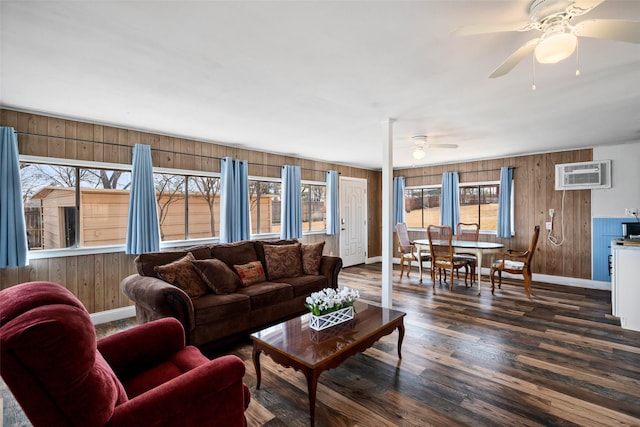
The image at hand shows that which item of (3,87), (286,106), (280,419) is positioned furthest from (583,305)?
(3,87)

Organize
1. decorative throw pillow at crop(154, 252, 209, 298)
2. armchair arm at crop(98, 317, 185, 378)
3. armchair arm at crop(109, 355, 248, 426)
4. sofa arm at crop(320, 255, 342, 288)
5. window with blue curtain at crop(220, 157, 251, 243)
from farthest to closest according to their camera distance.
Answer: window with blue curtain at crop(220, 157, 251, 243) < sofa arm at crop(320, 255, 342, 288) < decorative throw pillow at crop(154, 252, 209, 298) < armchair arm at crop(98, 317, 185, 378) < armchair arm at crop(109, 355, 248, 426)

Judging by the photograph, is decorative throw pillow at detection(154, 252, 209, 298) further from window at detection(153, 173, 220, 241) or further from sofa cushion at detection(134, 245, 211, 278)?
window at detection(153, 173, 220, 241)

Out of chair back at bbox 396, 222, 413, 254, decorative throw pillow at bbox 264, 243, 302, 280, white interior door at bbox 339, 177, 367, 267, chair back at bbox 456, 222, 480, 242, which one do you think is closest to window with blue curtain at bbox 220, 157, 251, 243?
decorative throw pillow at bbox 264, 243, 302, 280

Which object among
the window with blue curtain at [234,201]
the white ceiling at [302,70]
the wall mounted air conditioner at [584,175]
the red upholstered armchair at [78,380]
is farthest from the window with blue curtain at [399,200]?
the red upholstered armchair at [78,380]

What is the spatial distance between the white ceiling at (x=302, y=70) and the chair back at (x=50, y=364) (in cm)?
161

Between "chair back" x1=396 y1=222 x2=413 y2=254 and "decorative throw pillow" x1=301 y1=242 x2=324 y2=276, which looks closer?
"decorative throw pillow" x1=301 y1=242 x2=324 y2=276

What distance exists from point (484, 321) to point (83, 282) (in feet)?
16.0

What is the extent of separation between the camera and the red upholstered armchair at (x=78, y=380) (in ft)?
3.10

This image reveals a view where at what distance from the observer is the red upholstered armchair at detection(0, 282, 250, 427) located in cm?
94

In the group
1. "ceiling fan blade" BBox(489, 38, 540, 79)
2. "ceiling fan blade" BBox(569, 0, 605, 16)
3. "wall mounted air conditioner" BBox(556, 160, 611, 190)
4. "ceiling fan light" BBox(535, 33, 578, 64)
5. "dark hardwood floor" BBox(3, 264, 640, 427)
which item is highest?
"ceiling fan blade" BBox(569, 0, 605, 16)

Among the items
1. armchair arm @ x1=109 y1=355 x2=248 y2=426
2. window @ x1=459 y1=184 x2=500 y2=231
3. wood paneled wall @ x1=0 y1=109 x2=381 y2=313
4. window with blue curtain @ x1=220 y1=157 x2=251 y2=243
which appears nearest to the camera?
armchair arm @ x1=109 y1=355 x2=248 y2=426

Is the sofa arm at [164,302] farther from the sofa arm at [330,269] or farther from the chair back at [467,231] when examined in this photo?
the chair back at [467,231]

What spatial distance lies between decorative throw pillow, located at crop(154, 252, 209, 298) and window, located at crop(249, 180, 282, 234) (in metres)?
2.32

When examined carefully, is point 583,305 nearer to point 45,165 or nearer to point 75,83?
point 75,83
